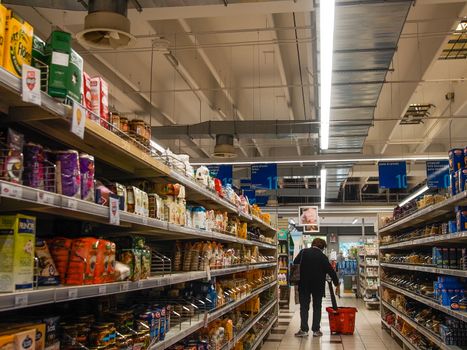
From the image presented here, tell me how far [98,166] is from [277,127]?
8.40 metres

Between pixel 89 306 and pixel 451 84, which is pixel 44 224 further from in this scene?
pixel 451 84

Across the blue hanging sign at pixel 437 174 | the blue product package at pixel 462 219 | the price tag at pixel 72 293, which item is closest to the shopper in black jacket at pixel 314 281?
the blue product package at pixel 462 219

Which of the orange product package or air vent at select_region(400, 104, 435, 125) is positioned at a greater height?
air vent at select_region(400, 104, 435, 125)

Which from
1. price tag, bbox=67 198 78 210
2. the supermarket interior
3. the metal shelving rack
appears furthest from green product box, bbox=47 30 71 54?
the metal shelving rack

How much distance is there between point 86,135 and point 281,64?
7.75 meters

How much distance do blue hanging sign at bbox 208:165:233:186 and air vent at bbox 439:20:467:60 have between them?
6.41m

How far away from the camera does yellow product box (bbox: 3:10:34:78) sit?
190 centimetres

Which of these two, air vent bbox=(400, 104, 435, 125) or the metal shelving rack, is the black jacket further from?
air vent bbox=(400, 104, 435, 125)

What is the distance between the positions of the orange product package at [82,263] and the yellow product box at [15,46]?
885 millimetres

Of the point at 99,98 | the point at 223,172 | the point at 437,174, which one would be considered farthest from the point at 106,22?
the point at 437,174

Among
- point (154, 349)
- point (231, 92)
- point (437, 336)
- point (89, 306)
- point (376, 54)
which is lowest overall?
point (437, 336)

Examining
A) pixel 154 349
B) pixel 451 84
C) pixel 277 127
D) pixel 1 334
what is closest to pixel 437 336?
pixel 154 349

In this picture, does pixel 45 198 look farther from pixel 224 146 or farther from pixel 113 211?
pixel 224 146

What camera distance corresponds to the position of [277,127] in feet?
38.8
